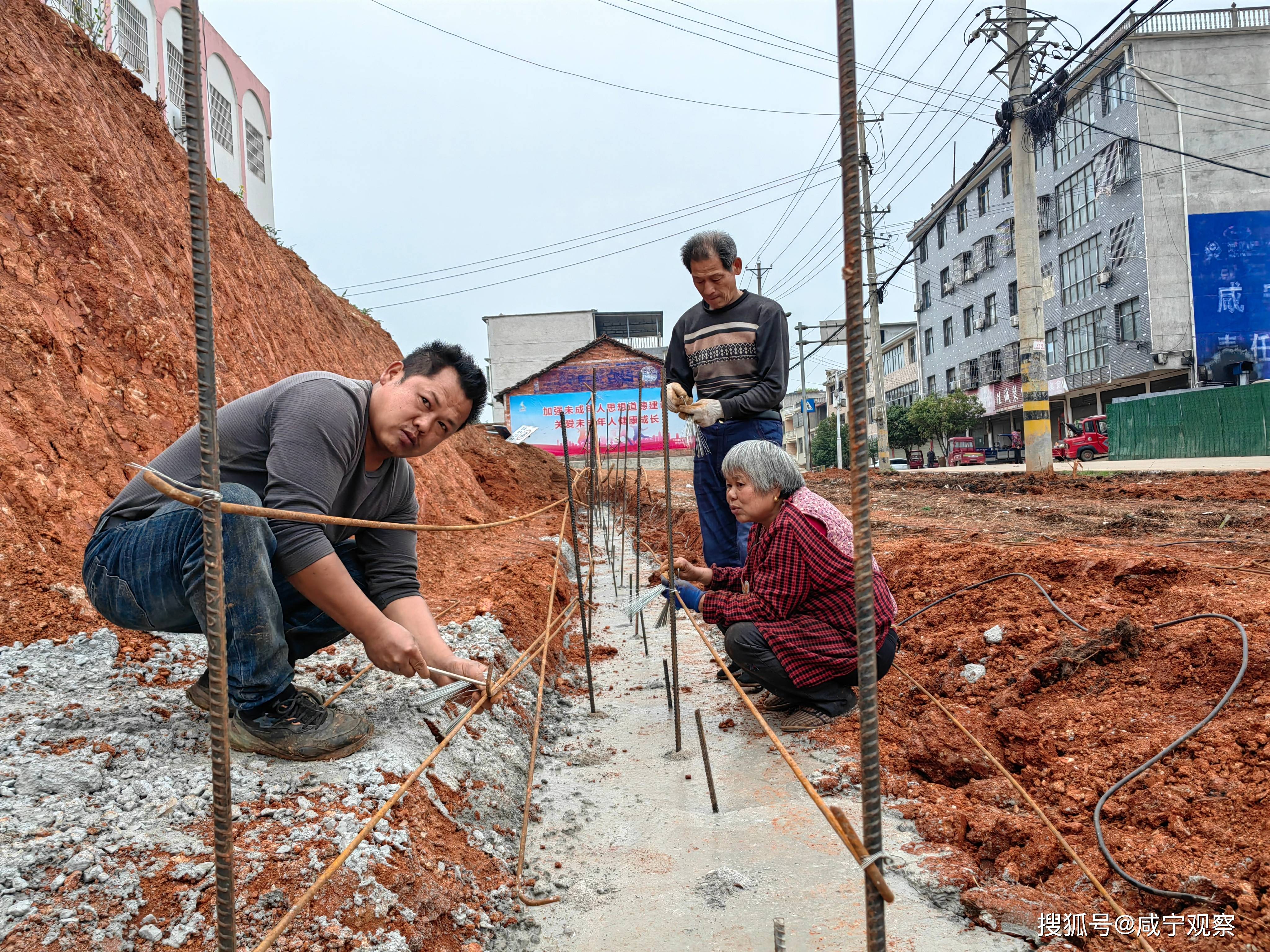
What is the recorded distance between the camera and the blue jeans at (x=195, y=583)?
72.8 inches

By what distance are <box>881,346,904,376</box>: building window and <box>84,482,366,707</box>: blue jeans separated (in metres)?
45.1

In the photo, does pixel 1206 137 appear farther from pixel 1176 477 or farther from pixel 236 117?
pixel 236 117

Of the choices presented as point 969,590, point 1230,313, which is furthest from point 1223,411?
point 969,590

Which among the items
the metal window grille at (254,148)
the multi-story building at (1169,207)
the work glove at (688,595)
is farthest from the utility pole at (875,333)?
the work glove at (688,595)

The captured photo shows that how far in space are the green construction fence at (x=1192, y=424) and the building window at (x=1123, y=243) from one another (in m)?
6.30

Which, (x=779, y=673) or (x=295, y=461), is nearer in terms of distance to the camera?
(x=295, y=461)

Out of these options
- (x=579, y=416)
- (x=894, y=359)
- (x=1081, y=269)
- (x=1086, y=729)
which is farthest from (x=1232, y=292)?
(x=1086, y=729)

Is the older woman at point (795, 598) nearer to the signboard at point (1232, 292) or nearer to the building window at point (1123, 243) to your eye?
the signboard at point (1232, 292)

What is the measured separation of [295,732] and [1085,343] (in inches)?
1213

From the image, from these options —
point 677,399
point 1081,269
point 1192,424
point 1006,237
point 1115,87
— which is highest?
point 1115,87

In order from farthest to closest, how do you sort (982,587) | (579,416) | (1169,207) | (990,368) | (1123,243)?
(990,368)
(579,416)
(1123,243)
(1169,207)
(982,587)

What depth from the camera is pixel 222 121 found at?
10.8 metres

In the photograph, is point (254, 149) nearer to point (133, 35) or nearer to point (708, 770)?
point (133, 35)

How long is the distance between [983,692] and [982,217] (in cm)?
3572
